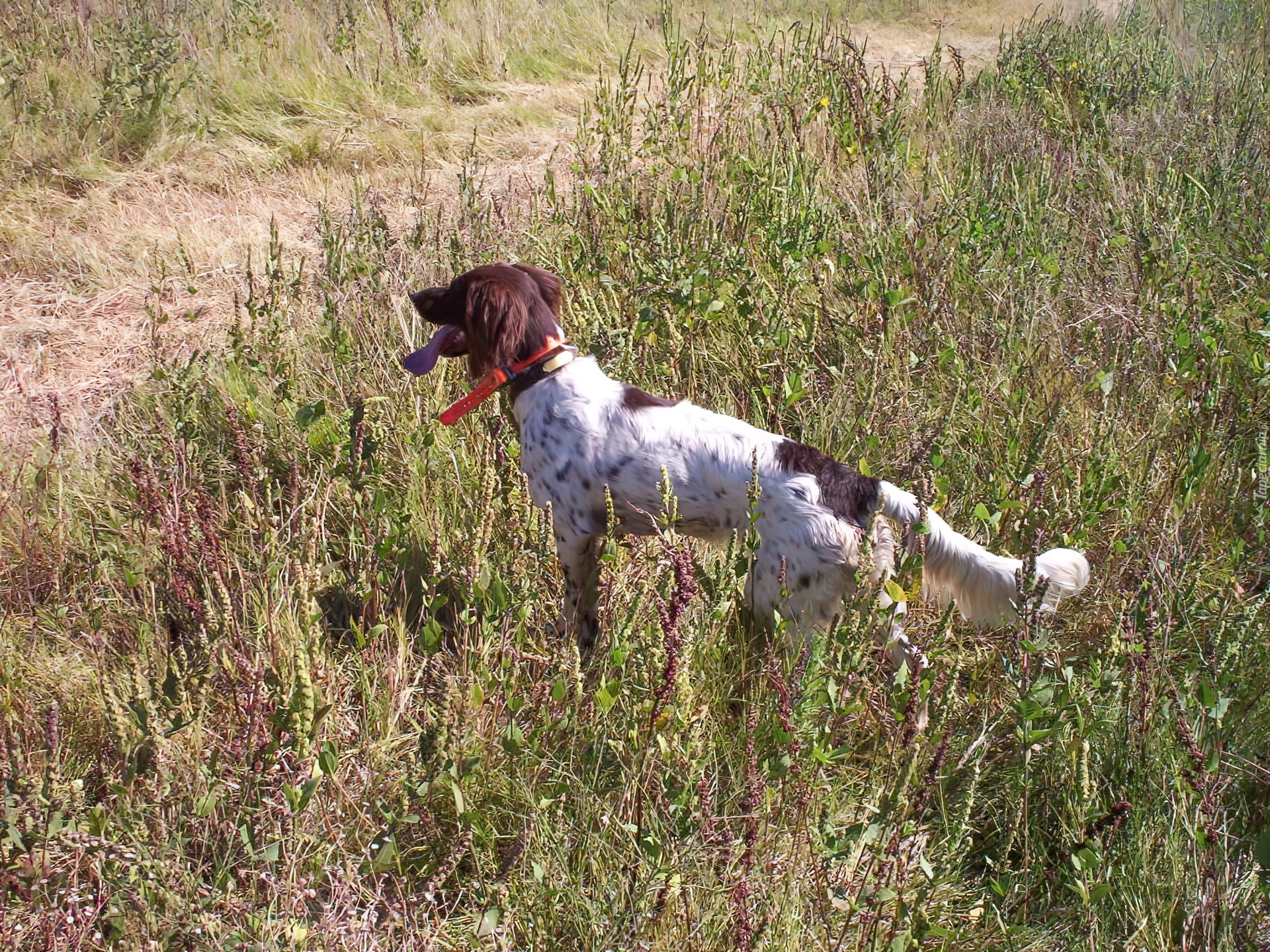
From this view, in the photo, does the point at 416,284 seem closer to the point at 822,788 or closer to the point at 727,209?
the point at 727,209

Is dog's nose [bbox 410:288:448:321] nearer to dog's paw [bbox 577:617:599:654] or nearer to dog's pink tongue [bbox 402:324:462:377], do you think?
dog's pink tongue [bbox 402:324:462:377]

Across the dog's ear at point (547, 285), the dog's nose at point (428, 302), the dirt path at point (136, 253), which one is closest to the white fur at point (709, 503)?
the dog's ear at point (547, 285)

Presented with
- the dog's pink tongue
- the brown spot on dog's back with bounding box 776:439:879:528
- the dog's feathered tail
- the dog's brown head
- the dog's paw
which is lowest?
the dog's paw

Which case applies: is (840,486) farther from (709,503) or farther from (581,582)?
(581,582)

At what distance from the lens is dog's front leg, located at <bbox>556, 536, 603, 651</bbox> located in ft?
10.3

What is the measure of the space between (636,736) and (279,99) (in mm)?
5926

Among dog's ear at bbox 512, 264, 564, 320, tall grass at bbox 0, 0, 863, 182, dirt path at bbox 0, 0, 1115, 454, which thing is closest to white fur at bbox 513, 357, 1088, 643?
dog's ear at bbox 512, 264, 564, 320

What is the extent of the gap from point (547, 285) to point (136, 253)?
9.04ft

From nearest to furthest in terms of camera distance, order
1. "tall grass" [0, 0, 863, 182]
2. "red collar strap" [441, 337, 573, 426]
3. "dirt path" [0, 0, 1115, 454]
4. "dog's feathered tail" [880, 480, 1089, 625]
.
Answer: "dog's feathered tail" [880, 480, 1089, 625], "red collar strap" [441, 337, 573, 426], "dirt path" [0, 0, 1115, 454], "tall grass" [0, 0, 863, 182]

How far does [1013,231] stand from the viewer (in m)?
4.38

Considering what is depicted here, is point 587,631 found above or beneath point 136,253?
beneath

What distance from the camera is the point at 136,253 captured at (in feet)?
16.0

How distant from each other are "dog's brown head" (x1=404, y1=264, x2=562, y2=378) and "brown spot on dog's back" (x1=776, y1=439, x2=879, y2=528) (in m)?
0.94

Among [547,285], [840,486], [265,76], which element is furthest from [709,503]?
[265,76]
